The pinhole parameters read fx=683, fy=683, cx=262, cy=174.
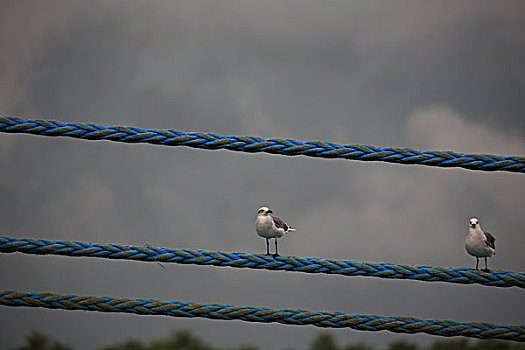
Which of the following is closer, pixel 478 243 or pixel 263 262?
pixel 263 262

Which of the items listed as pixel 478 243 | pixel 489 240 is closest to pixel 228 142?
pixel 478 243

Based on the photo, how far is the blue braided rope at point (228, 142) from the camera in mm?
2789

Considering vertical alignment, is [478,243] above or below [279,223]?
below

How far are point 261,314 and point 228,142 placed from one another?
71 centimetres

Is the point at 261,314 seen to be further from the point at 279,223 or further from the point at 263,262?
the point at 279,223

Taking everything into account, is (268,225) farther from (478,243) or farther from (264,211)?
(478,243)

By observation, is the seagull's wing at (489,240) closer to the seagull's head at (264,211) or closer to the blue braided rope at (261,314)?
the seagull's head at (264,211)

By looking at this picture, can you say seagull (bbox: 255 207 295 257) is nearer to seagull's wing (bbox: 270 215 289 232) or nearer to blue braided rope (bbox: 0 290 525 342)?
seagull's wing (bbox: 270 215 289 232)

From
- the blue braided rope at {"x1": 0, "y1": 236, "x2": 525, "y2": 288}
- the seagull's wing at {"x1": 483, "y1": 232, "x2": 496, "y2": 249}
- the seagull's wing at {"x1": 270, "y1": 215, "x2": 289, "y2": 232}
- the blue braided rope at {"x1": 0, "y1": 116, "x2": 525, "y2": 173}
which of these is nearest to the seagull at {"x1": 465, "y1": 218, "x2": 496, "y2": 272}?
the seagull's wing at {"x1": 483, "y1": 232, "x2": 496, "y2": 249}

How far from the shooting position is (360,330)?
2.81 meters

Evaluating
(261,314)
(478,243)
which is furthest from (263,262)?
(478,243)

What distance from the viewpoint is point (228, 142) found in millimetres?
2777

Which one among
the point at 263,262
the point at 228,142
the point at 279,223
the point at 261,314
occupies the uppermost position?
the point at 279,223

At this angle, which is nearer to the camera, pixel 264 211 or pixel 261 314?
pixel 261 314
